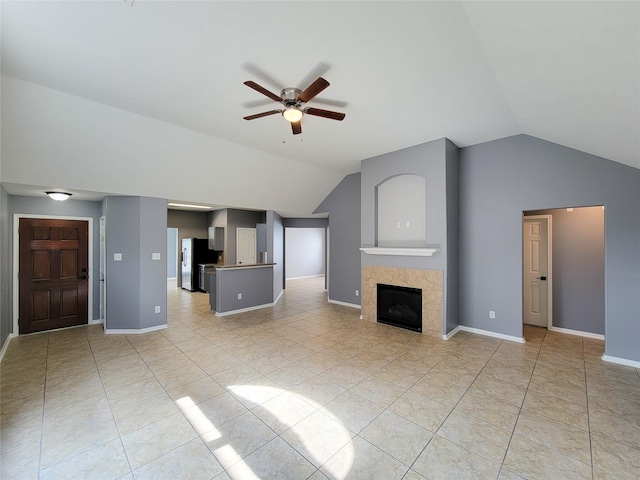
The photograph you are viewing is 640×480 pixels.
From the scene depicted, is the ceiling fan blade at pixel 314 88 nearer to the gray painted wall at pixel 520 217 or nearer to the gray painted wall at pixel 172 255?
the gray painted wall at pixel 520 217

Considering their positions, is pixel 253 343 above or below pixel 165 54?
below

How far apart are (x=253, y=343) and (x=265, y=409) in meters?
1.72

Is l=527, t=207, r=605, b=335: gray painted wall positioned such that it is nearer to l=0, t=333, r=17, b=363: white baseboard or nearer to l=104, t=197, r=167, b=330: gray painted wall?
l=104, t=197, r=167, b=330: gray painted wall

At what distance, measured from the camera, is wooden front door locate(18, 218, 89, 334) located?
4.60 metres

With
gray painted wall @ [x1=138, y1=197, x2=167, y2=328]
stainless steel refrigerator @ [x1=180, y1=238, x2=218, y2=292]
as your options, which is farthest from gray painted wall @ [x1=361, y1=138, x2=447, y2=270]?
stainless steel refrigerator @ [x1=180, y1=238, x2=218, y2=292]

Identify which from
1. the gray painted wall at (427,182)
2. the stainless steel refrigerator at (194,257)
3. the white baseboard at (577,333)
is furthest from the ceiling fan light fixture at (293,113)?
the stainless steel refrigerator at (194,257)

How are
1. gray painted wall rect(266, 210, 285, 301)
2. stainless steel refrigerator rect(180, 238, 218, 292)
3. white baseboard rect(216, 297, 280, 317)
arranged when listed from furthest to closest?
A: stainless steel refrigerator rect(180, 238, 218, 292)
gray painted wall rect(266, 210, 285, 301)
white baseboard rect(216, 297, 280, 317)

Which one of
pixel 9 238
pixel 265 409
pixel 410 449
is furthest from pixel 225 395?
pixel 9 238

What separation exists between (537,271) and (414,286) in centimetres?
227

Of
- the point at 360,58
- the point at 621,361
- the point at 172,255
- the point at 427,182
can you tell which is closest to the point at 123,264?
the point at 360,58

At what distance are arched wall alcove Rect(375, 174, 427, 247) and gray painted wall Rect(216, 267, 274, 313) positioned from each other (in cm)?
289

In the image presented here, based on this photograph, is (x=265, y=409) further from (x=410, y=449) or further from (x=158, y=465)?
(x=410, y=449)

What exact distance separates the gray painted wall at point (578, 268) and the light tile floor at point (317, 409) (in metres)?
0.52

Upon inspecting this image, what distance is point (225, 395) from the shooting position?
9.14ft
